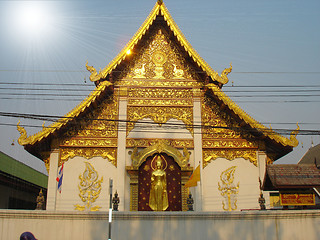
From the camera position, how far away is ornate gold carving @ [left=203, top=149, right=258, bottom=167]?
13.8m

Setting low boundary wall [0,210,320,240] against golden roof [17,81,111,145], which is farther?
golden roof [17,81,111,145]

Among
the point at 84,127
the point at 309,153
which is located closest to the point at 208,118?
the point at 84,127

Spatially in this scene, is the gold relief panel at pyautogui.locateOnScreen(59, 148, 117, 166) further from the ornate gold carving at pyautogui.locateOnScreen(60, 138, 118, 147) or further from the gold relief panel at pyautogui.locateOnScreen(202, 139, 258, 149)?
the gold relief panel at pyautogui.locateOnScreen(202, 139, 258, 149)

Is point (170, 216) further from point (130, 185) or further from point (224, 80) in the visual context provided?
point (224, 80)

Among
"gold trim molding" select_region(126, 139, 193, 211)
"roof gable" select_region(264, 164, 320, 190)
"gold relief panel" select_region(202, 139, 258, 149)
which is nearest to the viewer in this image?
"roof gable" select_region(264, 164, 320, 190)

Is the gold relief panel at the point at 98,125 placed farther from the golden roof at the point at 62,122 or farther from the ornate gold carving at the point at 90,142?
the golden roof at the point at 62,122

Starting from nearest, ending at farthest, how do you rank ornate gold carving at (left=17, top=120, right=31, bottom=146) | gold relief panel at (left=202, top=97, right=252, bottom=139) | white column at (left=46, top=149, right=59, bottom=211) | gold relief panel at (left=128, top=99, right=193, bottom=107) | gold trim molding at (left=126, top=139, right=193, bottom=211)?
ornate gold carving at (left=17, top=120, right=31, bottom=146)
white column at (left=46, top=149, right=59, bottom=211)
gold trim molding at (left=126, top=139, right=193, bottom=211)
gold relief panel at (left=202, top=97, right=252, bottom=139)
gold relief panel at (left=128, top=99, right=193, bottom=107)

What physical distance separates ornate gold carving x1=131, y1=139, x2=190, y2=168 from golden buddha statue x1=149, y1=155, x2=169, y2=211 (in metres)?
0.46

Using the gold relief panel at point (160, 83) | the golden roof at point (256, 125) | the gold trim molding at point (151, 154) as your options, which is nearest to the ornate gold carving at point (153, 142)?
the gold trim molding at point (151, 154)

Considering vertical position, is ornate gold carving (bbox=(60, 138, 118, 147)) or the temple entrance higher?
ornate gold carving (bbox=(60, 138, 118, 147))

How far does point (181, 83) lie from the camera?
1463cm

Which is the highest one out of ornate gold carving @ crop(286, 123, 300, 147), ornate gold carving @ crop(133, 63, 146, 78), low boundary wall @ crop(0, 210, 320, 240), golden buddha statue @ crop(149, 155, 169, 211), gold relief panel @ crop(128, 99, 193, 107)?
ornate gold carving @ crop(133, 63, 146, 78)

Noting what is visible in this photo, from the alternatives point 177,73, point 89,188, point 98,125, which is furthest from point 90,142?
point 177,73

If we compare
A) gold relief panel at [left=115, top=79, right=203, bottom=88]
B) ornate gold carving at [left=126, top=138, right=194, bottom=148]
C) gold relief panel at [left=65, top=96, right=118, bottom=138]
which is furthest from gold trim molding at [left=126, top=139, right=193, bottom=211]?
gold relief panel at [left=115, top=79, right=203, bottom=88]
